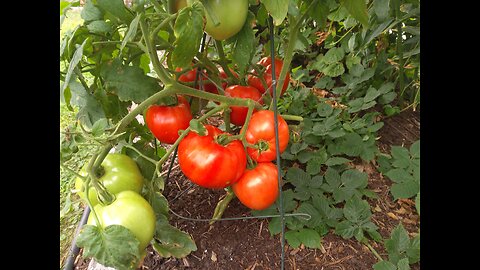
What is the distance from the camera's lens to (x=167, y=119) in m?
1.10

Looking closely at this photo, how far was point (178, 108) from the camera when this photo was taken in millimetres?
1114

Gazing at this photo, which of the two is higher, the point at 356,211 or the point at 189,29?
the point at 189,29

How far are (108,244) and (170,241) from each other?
0.26 meters

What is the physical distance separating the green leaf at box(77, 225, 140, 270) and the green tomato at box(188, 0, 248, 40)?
45 cm

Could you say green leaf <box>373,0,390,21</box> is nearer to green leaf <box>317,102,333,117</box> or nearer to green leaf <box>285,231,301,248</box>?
green leaf <box>317,102,333,117</box>

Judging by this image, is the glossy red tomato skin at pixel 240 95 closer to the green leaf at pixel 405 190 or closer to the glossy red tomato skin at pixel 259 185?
the glossy red tomato skin at pixel 259 185

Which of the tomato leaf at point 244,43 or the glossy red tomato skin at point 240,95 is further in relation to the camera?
the glossy red tomato skin at point 240,95

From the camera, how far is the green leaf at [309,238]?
115 cm

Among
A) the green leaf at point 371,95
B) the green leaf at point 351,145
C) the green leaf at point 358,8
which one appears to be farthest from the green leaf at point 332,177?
the green leaf at point 358,8

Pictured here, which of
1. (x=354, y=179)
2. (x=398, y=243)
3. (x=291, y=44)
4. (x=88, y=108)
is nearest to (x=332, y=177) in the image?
(x=354, y=179)

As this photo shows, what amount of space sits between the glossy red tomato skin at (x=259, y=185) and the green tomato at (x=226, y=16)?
340 millimetres

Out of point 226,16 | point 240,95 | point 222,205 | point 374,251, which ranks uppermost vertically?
point 226,16

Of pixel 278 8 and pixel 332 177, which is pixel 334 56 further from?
pixel 278 8

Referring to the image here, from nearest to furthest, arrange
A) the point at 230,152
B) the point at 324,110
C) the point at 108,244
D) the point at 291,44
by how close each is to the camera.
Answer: the point at 108,244
the point at 230,152
the point at 291,44
the point at 324,110
